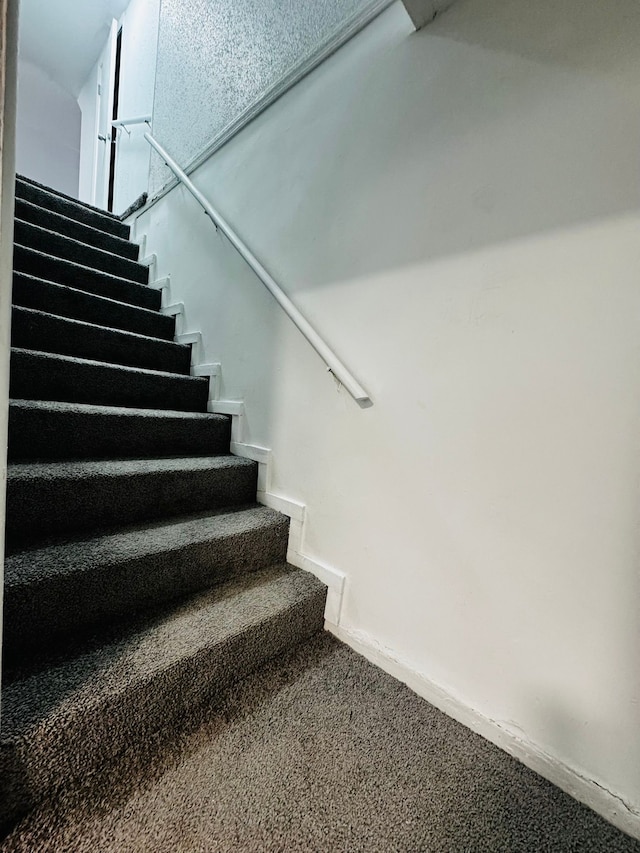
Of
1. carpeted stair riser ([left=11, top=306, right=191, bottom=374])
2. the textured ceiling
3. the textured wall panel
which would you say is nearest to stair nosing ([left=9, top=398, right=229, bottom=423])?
carpeted stair riser ([left=11, top=306, right=191, bottom=374])

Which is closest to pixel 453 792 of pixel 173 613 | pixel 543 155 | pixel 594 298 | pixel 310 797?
pixel 310 797

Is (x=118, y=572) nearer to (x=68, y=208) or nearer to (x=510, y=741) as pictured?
(x=510, y=741)

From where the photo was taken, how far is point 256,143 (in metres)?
1.68

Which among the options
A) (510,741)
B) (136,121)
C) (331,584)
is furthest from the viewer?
(136,121)

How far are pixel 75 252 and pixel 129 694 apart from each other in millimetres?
2425

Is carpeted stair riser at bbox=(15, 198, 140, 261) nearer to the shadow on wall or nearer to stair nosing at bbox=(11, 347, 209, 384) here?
stair nosing at bbox=(11, 347, 209, 384)

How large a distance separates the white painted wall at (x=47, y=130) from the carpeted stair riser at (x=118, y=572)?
19.5ft

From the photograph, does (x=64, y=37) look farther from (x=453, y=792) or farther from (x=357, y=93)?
(x=453, y=792)

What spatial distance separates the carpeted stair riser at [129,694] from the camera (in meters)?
0.67

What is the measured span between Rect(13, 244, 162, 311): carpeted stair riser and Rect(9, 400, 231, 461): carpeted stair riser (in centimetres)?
98

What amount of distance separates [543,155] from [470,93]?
338 mm

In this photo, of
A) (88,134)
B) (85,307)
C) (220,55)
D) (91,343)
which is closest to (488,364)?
(91,343)

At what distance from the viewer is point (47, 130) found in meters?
4.45

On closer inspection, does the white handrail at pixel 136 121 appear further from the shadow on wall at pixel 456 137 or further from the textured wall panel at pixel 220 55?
the shadow on wall at pixel 456 137
